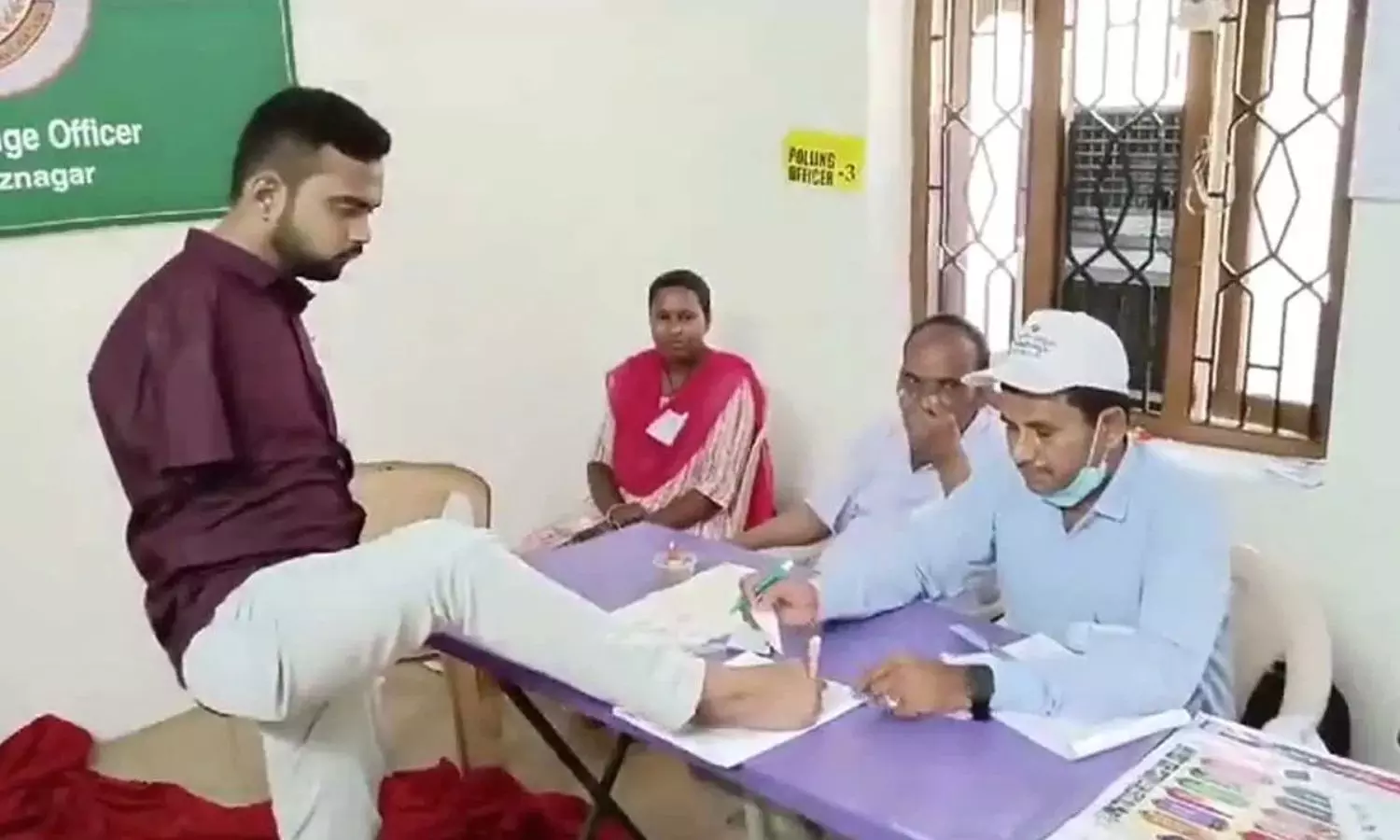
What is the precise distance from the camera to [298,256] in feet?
6.32

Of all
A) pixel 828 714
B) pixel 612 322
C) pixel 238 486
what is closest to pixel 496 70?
pixel 612 322

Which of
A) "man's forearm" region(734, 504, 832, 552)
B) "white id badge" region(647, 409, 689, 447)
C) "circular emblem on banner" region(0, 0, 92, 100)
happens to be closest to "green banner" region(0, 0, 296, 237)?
"circular emblem on banner" region(0, 0, 92, 100)

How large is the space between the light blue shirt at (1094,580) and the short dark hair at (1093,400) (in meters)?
0.09

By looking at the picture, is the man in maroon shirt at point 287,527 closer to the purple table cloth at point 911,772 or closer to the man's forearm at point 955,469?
the purple table cloth at point 911,772

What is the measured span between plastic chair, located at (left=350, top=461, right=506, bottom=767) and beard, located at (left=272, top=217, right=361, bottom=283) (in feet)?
3.78

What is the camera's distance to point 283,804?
2.04 metres

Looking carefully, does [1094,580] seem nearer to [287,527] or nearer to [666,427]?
[287,527]

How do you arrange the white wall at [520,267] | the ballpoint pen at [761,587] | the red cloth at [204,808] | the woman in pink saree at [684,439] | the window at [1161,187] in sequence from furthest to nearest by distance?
the woman in pink saree at [684,439]
the white wall at [520,267]
the red cloth at [204,808]
the window at [1161,187]
the ballpoint pen at [761,587]

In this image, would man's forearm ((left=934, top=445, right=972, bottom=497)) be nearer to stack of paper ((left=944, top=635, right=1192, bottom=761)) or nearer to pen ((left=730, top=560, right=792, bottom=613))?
pen ((left=730, top=560, right=792, bottom=613))

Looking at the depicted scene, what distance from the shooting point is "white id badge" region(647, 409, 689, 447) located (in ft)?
11.2

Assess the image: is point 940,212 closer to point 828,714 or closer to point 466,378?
point 466,378

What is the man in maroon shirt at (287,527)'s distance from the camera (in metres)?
1.76

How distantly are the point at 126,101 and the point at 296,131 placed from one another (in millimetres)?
1523

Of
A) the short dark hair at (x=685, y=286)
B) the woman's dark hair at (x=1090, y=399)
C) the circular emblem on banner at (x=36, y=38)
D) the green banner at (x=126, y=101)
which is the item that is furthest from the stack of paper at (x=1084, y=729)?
the circular emblem on banner at (x=36, y=38)
